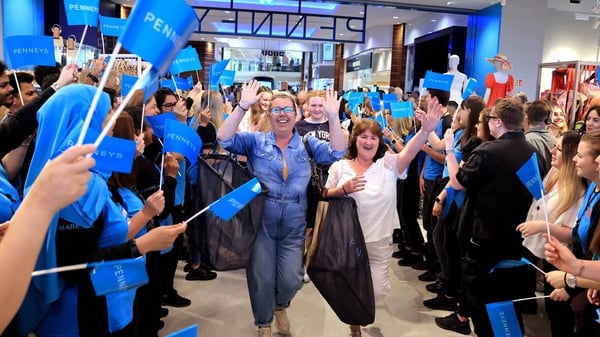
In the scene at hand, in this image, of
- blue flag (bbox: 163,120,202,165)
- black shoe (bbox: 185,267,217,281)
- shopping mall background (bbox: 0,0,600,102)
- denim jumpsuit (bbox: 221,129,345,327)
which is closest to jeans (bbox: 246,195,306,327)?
denim jumpsuit (bbox: 221,129,345,327)

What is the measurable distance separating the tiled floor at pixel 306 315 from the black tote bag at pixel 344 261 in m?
0.49

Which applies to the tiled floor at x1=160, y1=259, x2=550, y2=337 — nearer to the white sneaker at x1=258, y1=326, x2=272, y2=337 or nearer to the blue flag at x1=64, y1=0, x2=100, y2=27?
the white sneaker at x1=258, y1=326, x2=272, y2=337

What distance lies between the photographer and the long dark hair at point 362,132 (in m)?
2.97

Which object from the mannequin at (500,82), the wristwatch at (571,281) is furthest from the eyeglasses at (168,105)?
the mannequin at (500,82)

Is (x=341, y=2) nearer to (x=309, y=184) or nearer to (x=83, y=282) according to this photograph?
(x=309, y=184)

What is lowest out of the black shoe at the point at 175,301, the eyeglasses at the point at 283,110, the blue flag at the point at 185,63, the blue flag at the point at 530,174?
the black shoe at the point at 175,301

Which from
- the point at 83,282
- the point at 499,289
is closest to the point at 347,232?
the point at 499,289

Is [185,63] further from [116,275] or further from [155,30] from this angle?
[155,30]

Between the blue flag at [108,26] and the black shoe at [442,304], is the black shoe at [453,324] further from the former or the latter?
the blue flag at [108,26]

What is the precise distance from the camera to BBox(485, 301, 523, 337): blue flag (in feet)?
5.86

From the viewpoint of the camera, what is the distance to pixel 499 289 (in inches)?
110

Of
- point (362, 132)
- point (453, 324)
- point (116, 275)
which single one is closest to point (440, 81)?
point (362, 132)

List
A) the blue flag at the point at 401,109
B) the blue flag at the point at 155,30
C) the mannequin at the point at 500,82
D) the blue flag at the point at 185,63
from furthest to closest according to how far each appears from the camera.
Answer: the mannequin at the point at 500,82 < the blue flag at the point at 401,109 < the blue flag at the point at 185,63 < the blue flag at the point at 155,30

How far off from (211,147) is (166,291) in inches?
46.8
